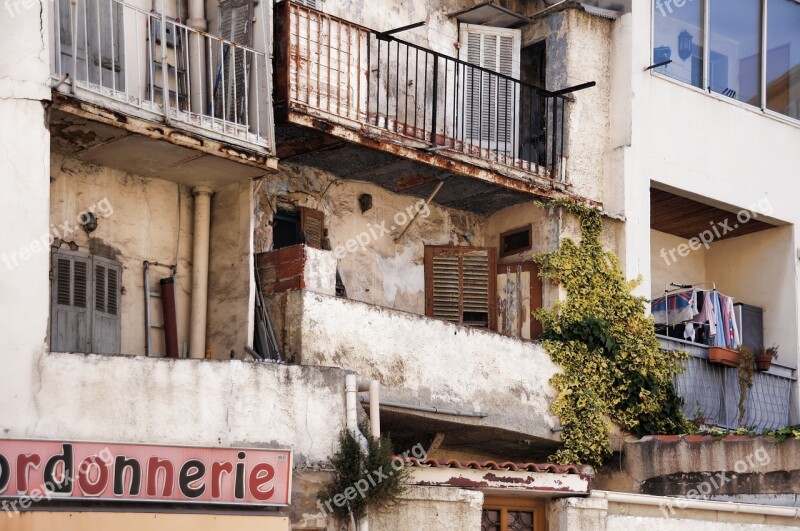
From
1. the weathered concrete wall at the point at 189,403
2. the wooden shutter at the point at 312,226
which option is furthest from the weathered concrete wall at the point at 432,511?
the wooden shutter at the point at 312,226

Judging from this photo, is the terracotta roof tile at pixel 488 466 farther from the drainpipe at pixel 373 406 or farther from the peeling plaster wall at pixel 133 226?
the peeling plaster wall at pixel 133 226

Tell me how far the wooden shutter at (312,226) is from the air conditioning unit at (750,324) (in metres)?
6.84

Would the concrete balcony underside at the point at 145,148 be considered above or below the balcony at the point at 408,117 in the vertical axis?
below

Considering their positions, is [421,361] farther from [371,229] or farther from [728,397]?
[728,397]

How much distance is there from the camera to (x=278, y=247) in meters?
19.1

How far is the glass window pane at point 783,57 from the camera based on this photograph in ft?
77.2

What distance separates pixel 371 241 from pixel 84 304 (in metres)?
4.57

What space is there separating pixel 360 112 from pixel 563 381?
4053 mm

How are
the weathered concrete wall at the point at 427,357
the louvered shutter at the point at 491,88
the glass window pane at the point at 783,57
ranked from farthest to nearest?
the glass window pane at the point at 783,57, the louvered shutter at the point at 491,88, the weathered concrete wall at the point at 427,357

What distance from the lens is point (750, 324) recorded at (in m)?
23.3

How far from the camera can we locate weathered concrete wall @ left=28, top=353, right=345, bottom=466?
14.6m

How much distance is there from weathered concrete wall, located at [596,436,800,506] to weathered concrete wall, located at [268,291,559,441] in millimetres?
1182

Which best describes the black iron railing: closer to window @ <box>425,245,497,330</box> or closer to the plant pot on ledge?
window @ <box>425,245,497,330</box>

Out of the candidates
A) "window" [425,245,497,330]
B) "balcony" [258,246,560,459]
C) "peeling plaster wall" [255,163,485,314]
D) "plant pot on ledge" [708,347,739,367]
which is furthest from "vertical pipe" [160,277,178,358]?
"plant pot on ledge" [708,347,739,367]
